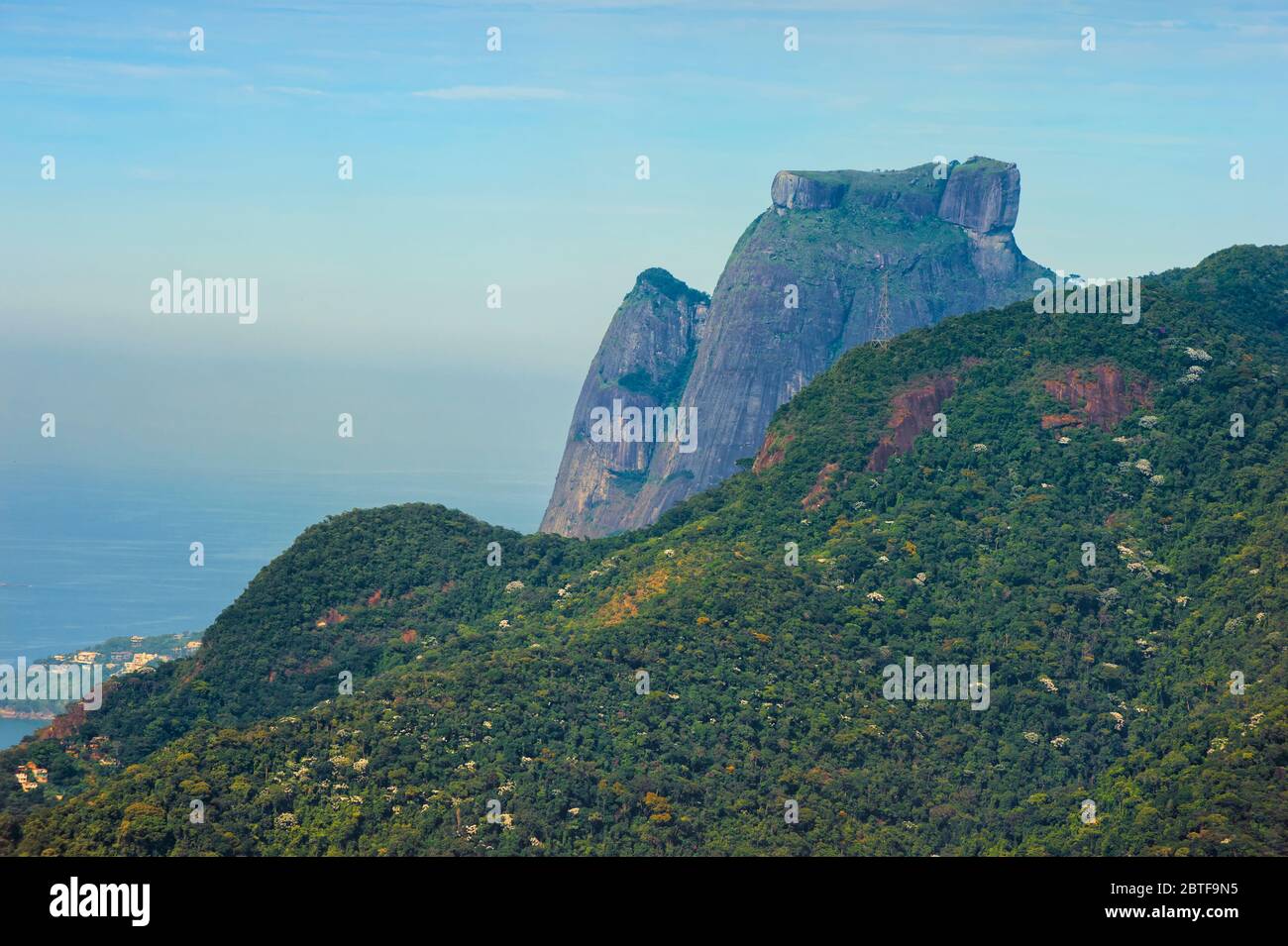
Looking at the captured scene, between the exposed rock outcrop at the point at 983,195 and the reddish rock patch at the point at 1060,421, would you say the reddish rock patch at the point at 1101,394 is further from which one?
the exposed rock outcrop at the point at 983,195

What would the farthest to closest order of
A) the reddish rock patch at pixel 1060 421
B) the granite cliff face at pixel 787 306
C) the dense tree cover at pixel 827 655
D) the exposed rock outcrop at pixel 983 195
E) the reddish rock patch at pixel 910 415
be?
the exposed rock outcrop at pixel 983 195 → the granite cliff face at pixel 787 306 → the reddish rock patch at pixel 910 415 → the reddish rock patch at pixel 1060 421 → the dense tree cover at pixel 827 655

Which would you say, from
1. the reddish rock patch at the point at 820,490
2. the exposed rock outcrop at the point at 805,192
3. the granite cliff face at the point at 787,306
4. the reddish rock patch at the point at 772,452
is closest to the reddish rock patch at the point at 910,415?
the reddish rock patch at the point at 820,490

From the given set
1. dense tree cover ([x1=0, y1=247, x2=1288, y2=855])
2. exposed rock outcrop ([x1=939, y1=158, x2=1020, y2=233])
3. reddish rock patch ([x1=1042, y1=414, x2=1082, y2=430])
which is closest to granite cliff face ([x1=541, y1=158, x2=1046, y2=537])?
exposed rock outcrop ([x1=939, y1=158, x2=1020, y2=233])

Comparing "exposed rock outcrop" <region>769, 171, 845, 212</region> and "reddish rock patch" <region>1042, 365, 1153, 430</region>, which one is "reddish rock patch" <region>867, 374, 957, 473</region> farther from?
"exposed rock outcrop" <region>769, 171, 845, 212</region>

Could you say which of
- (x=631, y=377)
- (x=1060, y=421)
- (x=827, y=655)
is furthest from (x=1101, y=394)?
(x=631, y=377)

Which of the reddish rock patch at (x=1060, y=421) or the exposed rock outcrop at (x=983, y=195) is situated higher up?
the exposed rock outcrop at (x=983, y=195)
